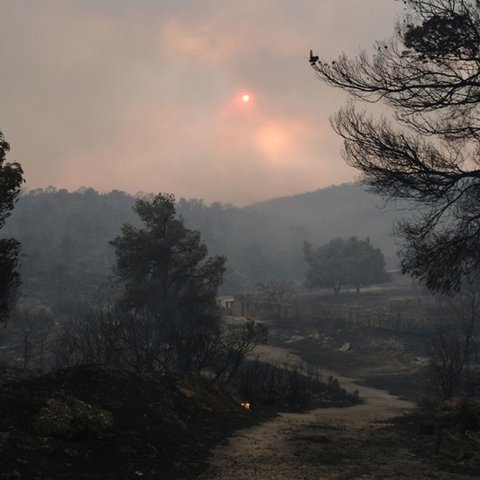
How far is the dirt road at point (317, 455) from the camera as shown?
7621 millimetres

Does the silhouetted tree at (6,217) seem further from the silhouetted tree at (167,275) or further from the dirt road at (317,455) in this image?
the silhouetted tree at (167,275)

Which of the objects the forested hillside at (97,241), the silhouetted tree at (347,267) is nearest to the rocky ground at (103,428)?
the forested hillside at (97,241)

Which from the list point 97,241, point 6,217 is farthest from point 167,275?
point 97,241

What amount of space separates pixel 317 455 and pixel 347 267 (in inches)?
2758

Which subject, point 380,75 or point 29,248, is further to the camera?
point 29,248

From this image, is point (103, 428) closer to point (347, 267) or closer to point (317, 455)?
point (317, 455)

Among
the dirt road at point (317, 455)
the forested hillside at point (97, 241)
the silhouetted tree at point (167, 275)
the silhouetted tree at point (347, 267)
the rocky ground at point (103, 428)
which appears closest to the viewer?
the rocky ground at point (103, 428)

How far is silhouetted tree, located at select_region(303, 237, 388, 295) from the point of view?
76.4 metres

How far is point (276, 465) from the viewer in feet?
26.9

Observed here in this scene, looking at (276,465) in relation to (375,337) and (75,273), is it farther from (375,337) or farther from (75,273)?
(75,273)

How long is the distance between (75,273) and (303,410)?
74.9 metres

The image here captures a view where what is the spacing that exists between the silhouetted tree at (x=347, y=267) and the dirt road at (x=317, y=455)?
65.3 metres

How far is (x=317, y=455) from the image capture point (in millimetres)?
9000

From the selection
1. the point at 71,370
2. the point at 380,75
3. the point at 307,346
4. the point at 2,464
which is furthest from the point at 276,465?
the point at 307,346
